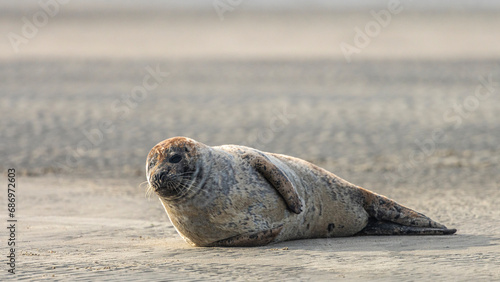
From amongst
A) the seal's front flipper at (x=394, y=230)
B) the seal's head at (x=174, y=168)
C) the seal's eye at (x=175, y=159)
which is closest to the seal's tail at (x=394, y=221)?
the seal's front flipper at (x=394, y=230)

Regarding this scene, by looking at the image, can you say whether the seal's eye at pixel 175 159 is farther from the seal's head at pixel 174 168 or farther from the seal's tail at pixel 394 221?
the seal's tail at pixel 394 221

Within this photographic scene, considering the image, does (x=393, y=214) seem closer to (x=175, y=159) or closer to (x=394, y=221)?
(x=394, y=221)

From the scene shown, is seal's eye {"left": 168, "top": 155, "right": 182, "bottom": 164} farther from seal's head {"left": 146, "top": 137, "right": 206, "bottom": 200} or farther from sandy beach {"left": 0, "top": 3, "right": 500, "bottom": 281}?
sandy beach {"left": 0, "top": 3, "right": 500, "bottom": 281}

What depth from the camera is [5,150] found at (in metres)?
11.8

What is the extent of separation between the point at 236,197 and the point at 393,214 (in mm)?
1430

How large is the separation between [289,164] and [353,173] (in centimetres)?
424

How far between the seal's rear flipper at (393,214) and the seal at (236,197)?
→ 0.05 metres

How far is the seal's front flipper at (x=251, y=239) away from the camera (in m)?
5.77

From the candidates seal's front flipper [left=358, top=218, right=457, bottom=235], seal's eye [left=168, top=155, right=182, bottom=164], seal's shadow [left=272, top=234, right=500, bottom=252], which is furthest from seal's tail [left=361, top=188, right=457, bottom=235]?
seal's eye [left=168, top=155, right=182, bottom=164]

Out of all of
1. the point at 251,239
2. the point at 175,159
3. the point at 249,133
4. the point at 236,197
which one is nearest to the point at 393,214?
the point at 251,239

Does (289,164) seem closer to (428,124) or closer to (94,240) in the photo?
(94,240)

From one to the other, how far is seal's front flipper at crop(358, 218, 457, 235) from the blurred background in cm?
335

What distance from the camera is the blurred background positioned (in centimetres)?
1155

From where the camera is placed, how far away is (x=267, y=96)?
17406 millimetres
